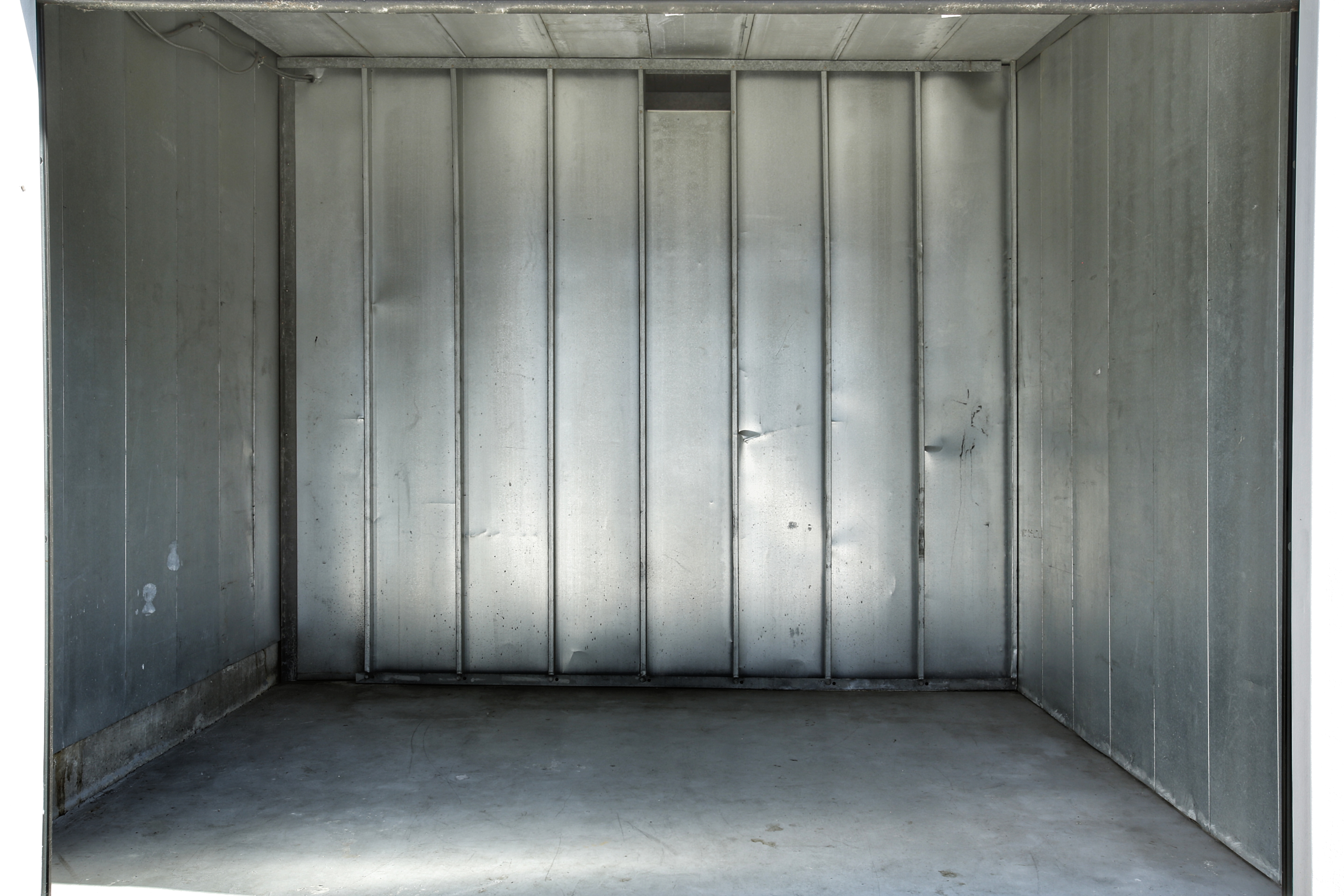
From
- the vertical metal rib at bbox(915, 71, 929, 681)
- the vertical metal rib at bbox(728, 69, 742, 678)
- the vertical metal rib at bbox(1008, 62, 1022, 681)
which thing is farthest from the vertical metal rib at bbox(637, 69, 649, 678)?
the vertical metal rib at bbox(1008, 62, 1022, 681)

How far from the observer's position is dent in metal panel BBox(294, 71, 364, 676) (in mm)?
5250

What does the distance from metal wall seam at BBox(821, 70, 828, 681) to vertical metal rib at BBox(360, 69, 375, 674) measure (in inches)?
112

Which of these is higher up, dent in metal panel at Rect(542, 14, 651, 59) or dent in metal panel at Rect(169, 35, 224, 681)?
dent in metal panel at Rect(542, 14, 651, 59)

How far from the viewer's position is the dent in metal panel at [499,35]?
4660mm

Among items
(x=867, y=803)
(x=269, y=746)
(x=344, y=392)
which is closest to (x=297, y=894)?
(x=269, y=746)

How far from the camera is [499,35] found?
4.87m

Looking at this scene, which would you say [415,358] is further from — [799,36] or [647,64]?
[799,36]

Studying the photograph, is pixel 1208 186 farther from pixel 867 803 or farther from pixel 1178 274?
pixel 867 803

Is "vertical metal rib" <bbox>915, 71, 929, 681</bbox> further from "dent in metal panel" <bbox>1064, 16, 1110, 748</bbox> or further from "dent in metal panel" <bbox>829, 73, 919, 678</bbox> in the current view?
"dent in metal panel" <bbox>1064, 16, 1110, 748</bbox>

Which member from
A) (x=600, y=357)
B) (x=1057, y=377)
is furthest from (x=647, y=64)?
(x=1057, y=377)

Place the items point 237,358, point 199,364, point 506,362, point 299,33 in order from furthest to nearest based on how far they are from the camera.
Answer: point 506,362
point 299,33
point 237,358
point 199,364

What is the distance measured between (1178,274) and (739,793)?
2.87 metres

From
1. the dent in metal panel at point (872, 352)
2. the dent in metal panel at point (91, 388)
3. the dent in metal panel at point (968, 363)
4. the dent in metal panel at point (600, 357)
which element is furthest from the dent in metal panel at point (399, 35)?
the dent in metal panel at point (968, 363)

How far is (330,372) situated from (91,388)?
180 cm
